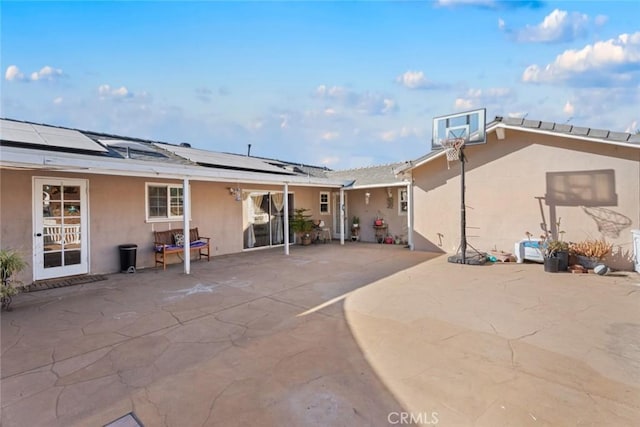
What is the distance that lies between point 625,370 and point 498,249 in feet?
22.6

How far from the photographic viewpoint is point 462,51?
9938 millimetres

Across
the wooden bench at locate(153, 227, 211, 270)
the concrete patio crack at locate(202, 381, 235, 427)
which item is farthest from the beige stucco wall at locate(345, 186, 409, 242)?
the concrete patio crack at locate(202, 381, 235, 427)

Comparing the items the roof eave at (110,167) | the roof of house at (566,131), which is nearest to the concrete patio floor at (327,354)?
the roof eave at (110,167)

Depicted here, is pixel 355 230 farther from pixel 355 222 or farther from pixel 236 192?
pixel 236 192

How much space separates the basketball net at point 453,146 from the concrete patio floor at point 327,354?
13.4 feet

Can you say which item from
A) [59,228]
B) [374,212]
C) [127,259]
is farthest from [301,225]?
[59,228]

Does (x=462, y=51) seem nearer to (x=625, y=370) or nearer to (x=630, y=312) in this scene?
(x=630, y=312)

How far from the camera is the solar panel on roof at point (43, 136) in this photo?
6398 mm

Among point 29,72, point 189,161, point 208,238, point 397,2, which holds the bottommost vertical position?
point 208,238

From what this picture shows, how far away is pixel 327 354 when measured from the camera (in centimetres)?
346

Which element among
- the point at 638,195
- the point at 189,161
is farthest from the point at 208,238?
the point at 638,195

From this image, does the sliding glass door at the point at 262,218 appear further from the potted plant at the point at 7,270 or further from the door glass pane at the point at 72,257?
the potted plant at the point at 7,270

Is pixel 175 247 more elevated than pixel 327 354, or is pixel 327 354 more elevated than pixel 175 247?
pixel 175 247

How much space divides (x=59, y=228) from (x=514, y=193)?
1211cm
